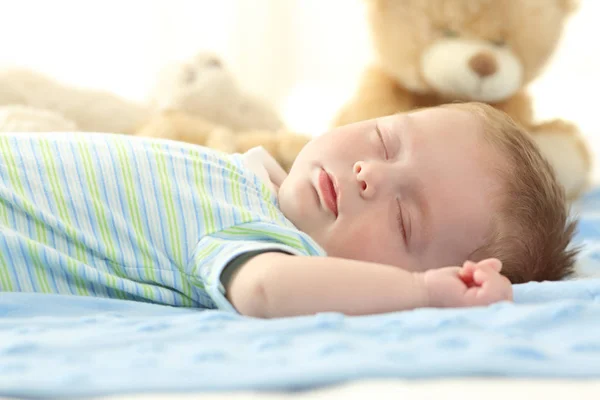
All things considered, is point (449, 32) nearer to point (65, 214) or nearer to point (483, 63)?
point (483, 63)

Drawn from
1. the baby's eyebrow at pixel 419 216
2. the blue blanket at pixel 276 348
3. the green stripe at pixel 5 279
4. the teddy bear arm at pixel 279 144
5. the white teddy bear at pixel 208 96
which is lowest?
the green stripe at pixel 5 279

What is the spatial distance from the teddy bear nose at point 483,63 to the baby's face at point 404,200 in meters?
0.69

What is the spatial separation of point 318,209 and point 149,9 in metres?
2.10

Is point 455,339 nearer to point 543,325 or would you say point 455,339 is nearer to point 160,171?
point 543,325

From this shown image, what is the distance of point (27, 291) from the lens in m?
1.00

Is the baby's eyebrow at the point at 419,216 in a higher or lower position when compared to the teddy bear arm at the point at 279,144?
lower

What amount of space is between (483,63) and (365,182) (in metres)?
0.83

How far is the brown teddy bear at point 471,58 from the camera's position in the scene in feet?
5.98

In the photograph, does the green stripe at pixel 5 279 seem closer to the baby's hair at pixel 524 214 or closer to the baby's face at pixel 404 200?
the baby's face at pixel 404 200

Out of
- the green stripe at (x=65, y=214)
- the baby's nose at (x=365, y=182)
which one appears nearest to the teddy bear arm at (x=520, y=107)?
the baby's nose at (x=365, y=182)

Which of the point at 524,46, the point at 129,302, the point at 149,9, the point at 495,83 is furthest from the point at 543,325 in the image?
the point at 149,9

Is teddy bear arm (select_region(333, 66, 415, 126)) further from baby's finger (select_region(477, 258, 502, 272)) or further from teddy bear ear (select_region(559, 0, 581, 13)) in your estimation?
baby's finger (select_region(477, 258, 502, 272))

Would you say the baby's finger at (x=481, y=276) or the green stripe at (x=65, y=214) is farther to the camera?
the green stripe at (x=65, y=214)

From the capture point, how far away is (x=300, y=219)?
3.67ft
